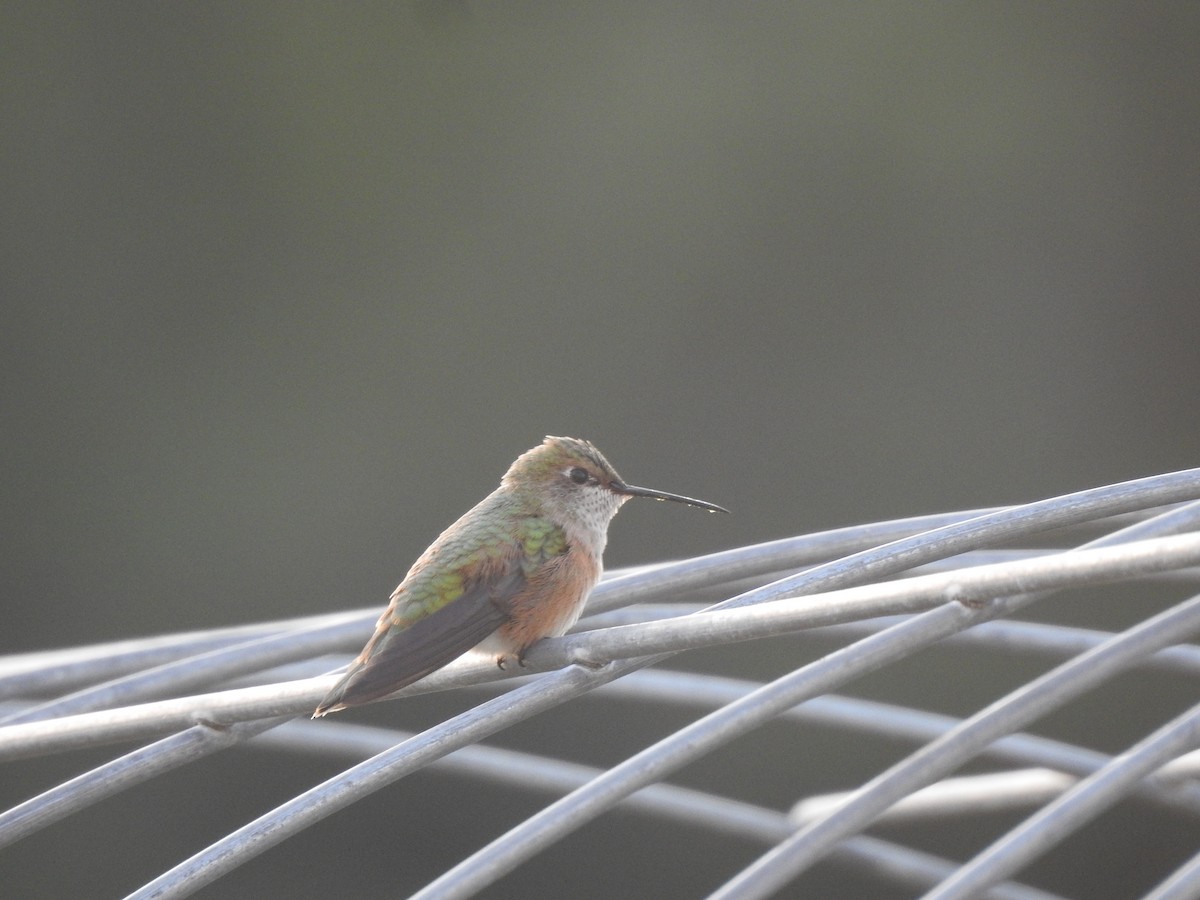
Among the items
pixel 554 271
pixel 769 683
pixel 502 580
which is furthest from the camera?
pixel 554 271

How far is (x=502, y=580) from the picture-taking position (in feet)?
10.1

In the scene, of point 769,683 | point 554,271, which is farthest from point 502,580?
point 554,271

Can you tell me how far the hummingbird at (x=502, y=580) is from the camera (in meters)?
2.65

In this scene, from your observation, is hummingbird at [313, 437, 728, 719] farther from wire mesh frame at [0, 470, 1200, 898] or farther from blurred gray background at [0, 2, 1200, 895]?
blurred gray background at [0, 2, 1200, 895]

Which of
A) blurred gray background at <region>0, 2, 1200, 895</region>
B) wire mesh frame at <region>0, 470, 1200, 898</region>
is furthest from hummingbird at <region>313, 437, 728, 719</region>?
blurred gray background at <region>0, 2, 1200, 895</region>

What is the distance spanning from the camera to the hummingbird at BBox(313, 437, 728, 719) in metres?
2.65

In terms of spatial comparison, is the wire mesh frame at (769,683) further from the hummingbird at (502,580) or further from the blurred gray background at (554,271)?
the blurred gray background at (554,271)

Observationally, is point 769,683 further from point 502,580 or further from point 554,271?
point 554,271

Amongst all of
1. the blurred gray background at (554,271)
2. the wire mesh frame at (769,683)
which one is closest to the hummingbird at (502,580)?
the wire mesh frame at (769,683)

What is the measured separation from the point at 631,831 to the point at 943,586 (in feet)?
23.1

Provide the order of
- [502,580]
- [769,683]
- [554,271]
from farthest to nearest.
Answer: [554,271] < [502,580] < [769,683]

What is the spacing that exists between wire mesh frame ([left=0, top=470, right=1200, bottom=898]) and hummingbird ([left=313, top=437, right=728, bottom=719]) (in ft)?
0.33

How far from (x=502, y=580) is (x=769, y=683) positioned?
759 mm

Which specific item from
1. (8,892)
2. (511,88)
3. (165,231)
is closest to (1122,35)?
(511,88)
